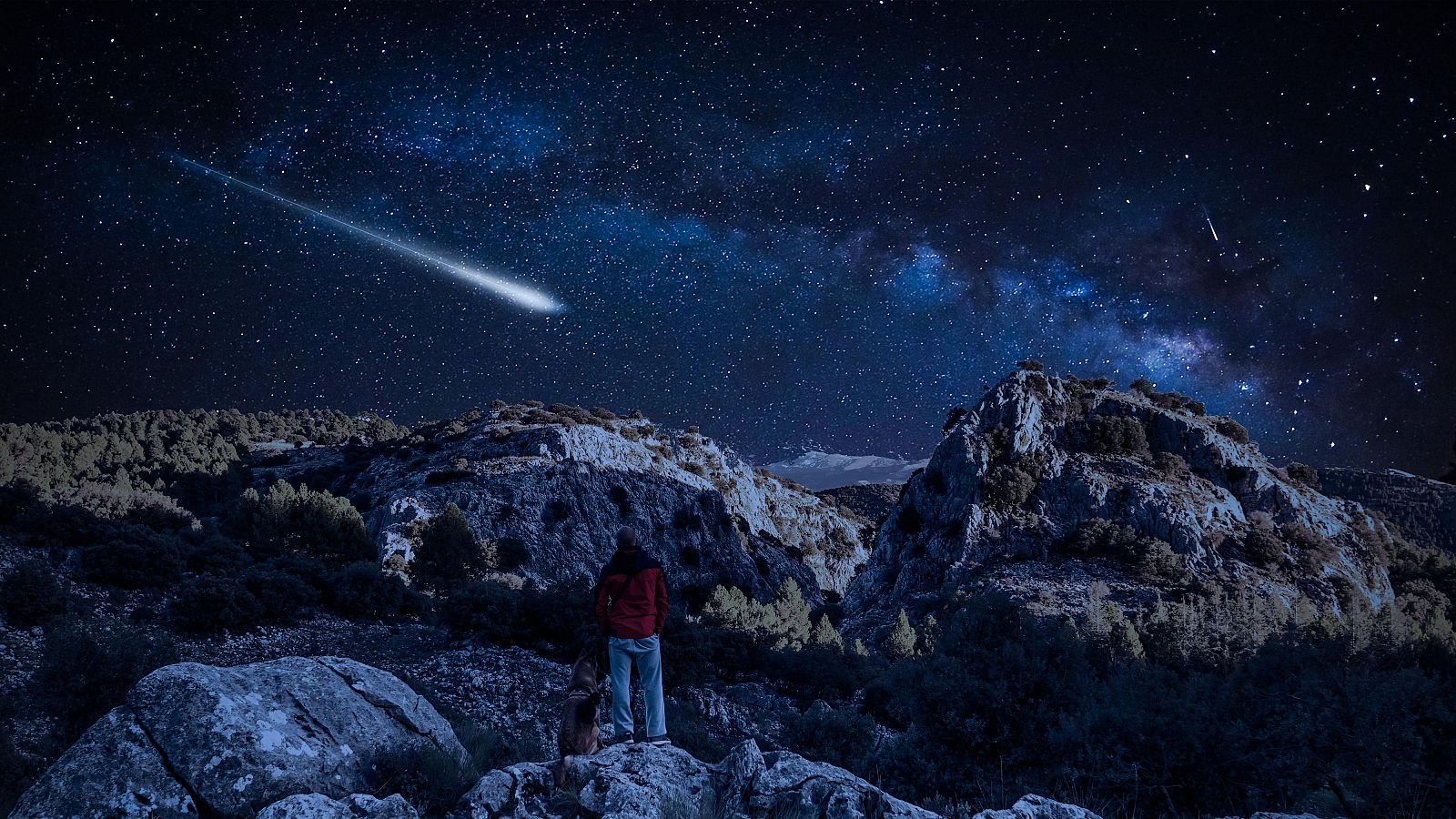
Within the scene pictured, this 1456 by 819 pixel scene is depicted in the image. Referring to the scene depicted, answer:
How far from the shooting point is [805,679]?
63.4 feet

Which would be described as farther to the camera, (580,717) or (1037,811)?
(580,717)

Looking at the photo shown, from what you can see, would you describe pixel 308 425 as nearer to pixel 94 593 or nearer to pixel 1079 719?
pixel 94 593

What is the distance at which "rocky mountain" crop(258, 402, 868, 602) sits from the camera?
44750mm

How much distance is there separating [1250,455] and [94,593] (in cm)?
6862

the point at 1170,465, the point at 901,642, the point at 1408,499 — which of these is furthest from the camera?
the point at 1408,499

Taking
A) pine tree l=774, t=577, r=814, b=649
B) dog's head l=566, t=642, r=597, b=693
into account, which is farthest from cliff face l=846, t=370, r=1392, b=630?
dog's head l=566, t=642, r=597, b=693

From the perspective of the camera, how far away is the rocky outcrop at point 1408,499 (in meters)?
60.9

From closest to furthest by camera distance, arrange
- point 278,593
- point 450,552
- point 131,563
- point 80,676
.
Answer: point 80,676, point 278,593, point 131,563, point 450,552

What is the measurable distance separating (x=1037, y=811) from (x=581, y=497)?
49.2 meters

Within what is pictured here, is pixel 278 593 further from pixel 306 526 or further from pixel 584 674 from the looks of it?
pixel 306 526

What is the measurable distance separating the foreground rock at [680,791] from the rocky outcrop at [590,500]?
121 ft

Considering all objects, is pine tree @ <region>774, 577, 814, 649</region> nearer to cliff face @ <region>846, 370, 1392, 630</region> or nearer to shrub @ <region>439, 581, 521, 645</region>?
cliff face @ <region>846, 370, 1392, 630</region>

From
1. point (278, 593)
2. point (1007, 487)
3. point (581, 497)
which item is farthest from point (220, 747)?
point (1007, 487)

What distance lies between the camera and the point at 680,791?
455 cm
